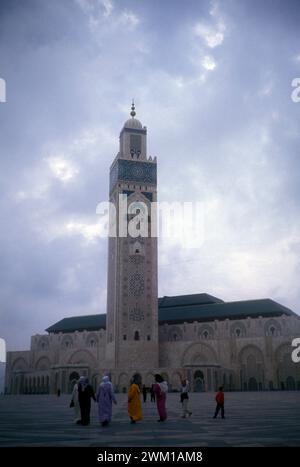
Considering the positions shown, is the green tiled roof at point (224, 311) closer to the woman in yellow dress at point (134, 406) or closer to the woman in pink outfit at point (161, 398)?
the woman in pink outfit at point (161, 398)

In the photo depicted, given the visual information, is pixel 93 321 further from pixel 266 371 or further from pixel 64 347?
pixel 266 371

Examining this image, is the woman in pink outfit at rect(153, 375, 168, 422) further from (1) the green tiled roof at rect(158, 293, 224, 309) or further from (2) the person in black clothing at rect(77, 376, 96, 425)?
(1) the green tiled roof at rect(158, 293, 224, 309)

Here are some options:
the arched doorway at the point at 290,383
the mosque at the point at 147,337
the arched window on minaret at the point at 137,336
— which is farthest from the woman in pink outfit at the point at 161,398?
the arched window on minaret at the point at 137,336

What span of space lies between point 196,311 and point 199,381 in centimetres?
1189

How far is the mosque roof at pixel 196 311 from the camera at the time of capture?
176ft

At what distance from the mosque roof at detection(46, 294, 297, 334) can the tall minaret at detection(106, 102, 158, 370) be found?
255 inches

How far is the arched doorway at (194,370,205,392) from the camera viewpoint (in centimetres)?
4631

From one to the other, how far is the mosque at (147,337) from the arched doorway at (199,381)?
10 centimetres

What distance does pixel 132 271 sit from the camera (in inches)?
2074

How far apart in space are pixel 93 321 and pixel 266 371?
25.1 metres
